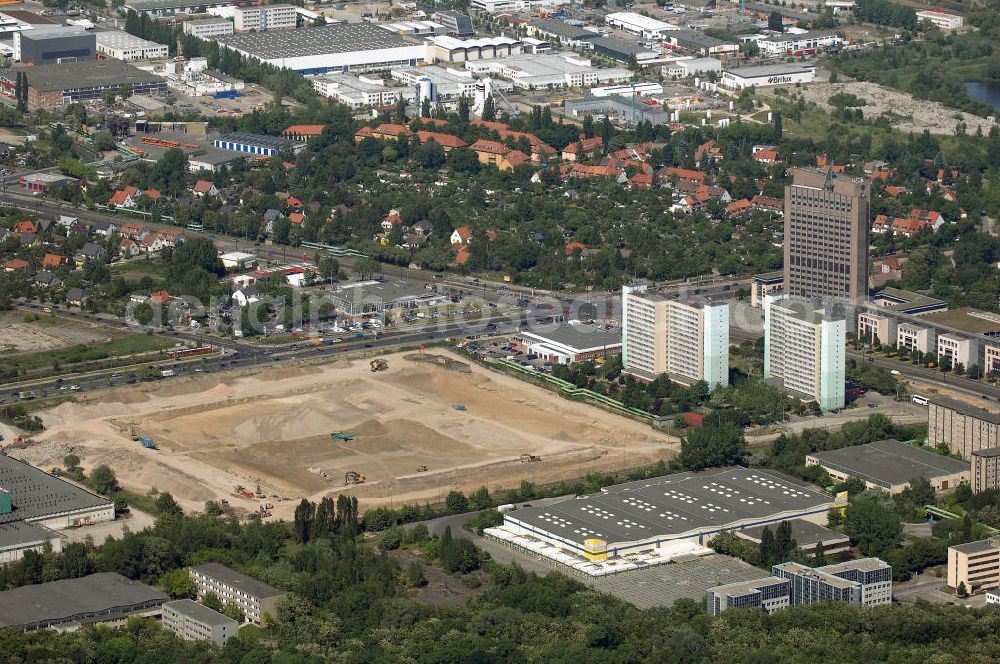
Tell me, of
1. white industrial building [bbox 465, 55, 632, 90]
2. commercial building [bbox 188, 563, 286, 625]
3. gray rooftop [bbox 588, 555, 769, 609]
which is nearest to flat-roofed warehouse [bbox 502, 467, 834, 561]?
gray rooftop [bbox 588, 555, 769, 609]

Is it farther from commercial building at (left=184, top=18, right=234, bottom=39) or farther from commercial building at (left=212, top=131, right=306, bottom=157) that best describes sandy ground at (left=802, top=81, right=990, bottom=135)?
commercial building at (left=184, top=18, right=234, bottom=39)

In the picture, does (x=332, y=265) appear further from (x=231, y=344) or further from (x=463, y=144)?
(x=463, y=144)

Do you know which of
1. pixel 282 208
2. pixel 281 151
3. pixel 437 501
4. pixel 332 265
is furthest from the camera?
pixel 281 151

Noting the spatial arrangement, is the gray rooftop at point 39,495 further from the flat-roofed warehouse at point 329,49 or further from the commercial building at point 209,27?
the commercial building at point 209,27

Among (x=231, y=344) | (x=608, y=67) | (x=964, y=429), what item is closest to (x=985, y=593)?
(x=964, y=429)

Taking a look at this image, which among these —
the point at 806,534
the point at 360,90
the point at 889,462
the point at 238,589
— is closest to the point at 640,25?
the point at 360,90

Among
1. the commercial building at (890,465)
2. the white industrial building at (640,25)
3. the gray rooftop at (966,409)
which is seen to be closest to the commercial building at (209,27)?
the white industrial building at (640,25)
